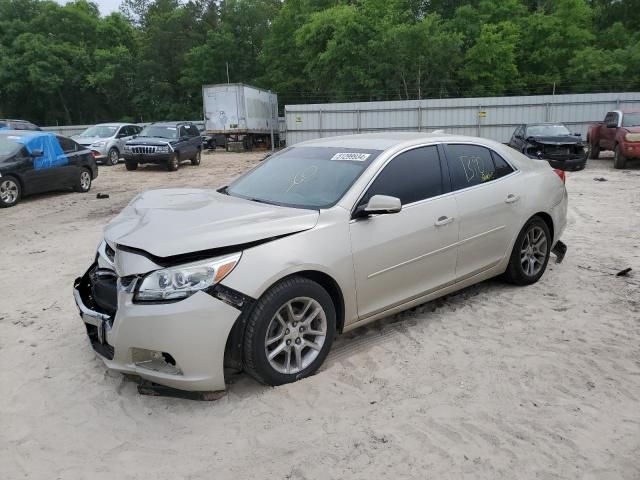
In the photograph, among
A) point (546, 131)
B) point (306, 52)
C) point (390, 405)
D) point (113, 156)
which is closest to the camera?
point (390, 405)

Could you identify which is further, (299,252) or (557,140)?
(557,140)

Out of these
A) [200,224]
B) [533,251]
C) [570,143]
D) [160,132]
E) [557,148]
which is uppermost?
[160,132]

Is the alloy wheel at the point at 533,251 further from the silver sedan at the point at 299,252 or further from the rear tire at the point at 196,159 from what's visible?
the rear tire at the point at 196,159

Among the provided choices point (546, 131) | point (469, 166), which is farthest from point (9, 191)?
point (546, 131)

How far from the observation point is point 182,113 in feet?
163

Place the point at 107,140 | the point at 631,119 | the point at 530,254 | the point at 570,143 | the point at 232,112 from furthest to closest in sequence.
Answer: the point at 232,112, the point at 107,140, the point at 631,119, the point at 570,143, the point at 530,254

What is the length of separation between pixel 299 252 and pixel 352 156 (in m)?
1.21

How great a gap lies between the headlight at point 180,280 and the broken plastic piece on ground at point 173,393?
0.62 metres

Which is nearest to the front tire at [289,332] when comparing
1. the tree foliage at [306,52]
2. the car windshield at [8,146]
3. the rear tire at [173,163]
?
the car windshield at [8,146]

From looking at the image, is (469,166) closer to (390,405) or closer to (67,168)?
(390,405)

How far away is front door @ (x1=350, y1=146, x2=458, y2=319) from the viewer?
380cm

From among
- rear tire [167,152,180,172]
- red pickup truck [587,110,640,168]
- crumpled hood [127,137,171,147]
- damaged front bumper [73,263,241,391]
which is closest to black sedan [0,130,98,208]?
crumpled hood [127,137,171,147]

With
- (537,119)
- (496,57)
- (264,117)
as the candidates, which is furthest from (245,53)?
(537,119)

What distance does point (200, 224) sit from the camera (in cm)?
344
